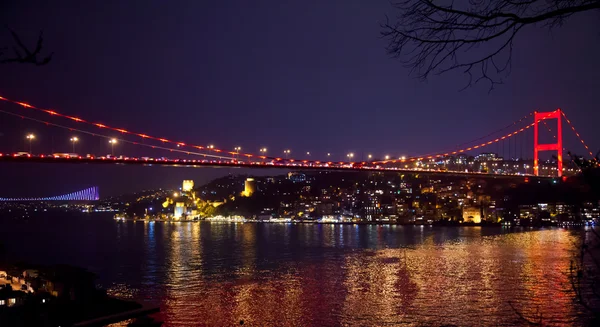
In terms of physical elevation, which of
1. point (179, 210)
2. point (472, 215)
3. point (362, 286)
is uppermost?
point (179, 210)

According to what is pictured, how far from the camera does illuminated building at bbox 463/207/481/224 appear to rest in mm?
44037

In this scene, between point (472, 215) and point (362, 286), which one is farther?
point (472, 215)

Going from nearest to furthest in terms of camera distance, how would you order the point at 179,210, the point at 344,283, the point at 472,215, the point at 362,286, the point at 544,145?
the point at 362,286 → the point at 344,283 → the point at 544,145 → the point at 472,215 → the point at 179,210

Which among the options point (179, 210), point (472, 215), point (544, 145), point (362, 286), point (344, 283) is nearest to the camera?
point (362, 286)

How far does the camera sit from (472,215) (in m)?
44.5

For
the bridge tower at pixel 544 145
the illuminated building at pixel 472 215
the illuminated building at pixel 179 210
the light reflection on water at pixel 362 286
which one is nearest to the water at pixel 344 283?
the light reflection on water at pixel 362 286

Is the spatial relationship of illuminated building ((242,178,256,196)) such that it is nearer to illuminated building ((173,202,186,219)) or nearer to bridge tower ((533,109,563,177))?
illuminated building ((173,202,186,219))

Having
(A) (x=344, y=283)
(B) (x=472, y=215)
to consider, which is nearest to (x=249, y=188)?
(B) (x=472, y=215)

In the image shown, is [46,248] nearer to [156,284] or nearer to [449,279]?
[156,284]

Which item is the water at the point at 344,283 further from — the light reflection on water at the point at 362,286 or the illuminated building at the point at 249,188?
the illuminated building at the point at 249,188

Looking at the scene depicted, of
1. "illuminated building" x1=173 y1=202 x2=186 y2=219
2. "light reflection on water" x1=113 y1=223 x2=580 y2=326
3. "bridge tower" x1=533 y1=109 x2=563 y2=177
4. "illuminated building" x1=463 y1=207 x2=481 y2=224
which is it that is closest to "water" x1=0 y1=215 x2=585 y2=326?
"light reflection on water" x1=113 y1=223 x2=580 y2=326

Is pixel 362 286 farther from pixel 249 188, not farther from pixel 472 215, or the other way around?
pixel 249 188

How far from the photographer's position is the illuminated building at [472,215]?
44.0 metres

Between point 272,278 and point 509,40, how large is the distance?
44.7 feet
